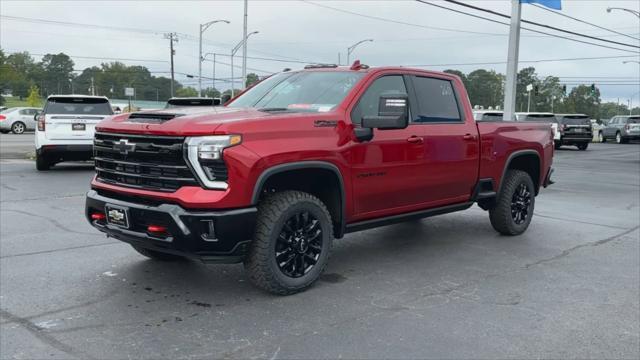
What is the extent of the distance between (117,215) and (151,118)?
80 centimetres

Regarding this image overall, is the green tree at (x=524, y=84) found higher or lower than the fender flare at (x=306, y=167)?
higher

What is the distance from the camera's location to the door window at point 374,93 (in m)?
5.10

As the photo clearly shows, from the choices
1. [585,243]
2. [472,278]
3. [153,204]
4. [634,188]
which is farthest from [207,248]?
[634,188]

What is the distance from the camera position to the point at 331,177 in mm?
4871

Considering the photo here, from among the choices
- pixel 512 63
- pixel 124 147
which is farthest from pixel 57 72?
pixel 124 147

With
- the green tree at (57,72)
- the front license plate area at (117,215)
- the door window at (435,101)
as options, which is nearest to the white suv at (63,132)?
the front license plate area at (117,215)

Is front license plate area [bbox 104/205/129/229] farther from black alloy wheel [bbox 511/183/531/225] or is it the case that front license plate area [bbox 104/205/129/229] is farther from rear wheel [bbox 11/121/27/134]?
rear wheel [bbox 11/121/27/134]

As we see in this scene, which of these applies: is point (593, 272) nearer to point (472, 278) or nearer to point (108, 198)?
point (472, 278)

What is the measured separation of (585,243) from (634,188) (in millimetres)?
7220

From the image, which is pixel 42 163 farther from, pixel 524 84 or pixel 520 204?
pixel 524 84

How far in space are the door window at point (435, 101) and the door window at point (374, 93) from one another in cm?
29

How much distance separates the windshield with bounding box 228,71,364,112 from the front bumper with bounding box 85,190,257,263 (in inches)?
51.4

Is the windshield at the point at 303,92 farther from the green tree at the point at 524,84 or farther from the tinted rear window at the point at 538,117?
the green tree at the point at 524,84

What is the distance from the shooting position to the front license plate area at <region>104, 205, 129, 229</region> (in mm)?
4355
